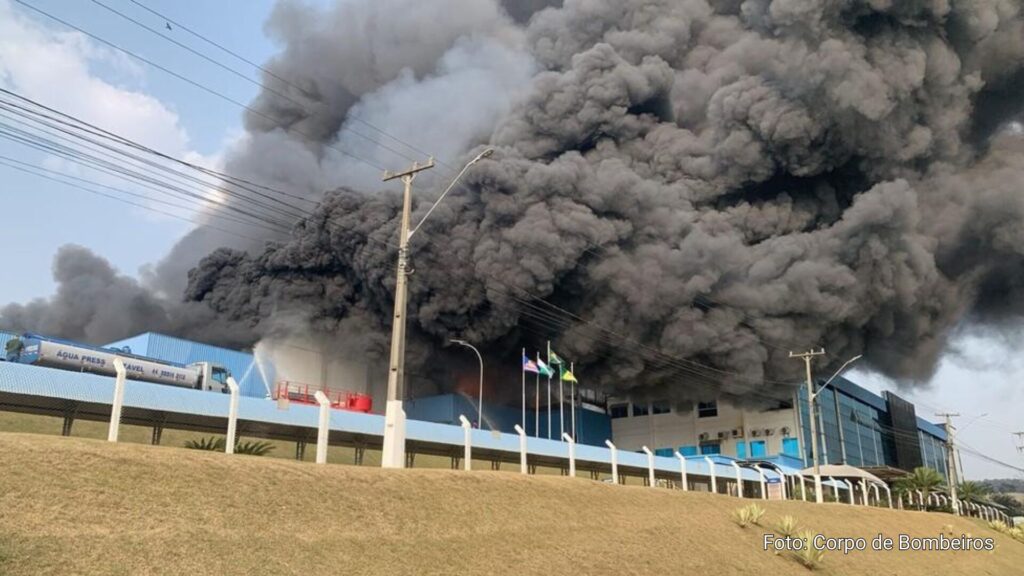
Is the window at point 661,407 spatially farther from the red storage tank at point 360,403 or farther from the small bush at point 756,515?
the small bush at point 756,515

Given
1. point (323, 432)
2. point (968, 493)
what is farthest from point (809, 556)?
point (968, 493)

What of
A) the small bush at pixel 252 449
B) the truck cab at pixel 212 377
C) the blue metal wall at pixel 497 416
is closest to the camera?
the small bush at pixel 252 449

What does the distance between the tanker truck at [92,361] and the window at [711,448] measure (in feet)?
147

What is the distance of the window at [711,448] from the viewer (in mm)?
66938

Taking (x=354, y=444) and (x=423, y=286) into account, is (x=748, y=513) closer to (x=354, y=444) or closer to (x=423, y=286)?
(x=354, y=444)

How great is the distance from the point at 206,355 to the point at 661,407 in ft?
132

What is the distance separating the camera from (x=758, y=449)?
212ft

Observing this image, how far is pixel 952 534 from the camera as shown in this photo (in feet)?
112

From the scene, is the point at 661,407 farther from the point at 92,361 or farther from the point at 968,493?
the point at 92,361

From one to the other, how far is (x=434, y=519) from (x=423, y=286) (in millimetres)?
40929

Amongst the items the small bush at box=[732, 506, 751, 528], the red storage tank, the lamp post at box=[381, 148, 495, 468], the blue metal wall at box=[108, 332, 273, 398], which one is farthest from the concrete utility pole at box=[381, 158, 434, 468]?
the blue metal wall at box=[108, 332, 273, 398]

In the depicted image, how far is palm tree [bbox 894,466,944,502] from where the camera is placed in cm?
5216

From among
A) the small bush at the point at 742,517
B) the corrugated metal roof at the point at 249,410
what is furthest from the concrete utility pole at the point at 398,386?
the small bush at the point at 742,517

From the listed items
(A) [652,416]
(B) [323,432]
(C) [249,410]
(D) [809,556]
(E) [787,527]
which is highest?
(A) [652,416]
